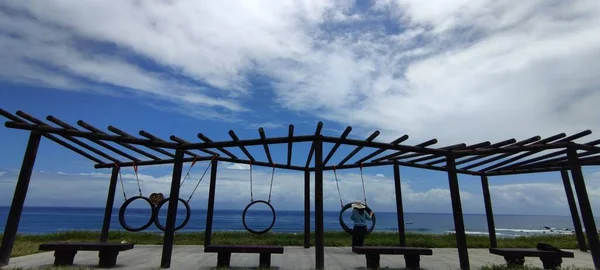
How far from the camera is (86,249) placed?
21.7ft

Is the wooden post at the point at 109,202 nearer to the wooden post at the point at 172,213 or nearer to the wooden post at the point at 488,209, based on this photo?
the wooden post at the point at 172,213

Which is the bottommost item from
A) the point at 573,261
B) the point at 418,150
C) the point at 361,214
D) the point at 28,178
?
the point at 573,261

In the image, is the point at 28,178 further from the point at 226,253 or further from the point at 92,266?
the point at 226,253

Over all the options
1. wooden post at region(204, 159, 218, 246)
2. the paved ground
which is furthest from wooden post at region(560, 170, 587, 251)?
wooden post at region(204, 159, 218, 246)

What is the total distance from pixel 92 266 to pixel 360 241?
20.7ft

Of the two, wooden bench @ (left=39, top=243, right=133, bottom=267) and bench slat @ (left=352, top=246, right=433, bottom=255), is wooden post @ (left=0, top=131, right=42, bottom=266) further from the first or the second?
bench slat @ (left=352, top=246, right=433, bottom=255)

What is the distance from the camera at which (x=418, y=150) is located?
719 centimetres

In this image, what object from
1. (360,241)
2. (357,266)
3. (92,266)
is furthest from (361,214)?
(92,266)

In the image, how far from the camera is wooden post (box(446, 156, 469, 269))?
23.3 ft

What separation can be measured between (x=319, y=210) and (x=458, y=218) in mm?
3204

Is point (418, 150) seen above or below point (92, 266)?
above

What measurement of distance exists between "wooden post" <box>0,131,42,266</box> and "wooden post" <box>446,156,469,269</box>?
30.0 ft

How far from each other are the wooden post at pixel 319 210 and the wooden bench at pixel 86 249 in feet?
13.3

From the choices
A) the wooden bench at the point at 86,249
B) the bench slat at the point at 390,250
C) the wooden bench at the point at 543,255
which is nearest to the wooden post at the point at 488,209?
the wooden bench at the point at 543,255
